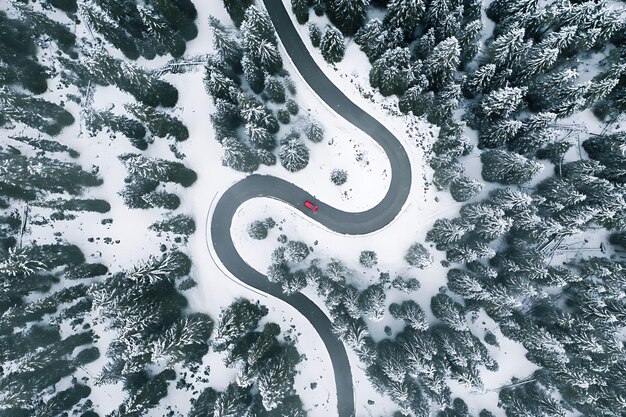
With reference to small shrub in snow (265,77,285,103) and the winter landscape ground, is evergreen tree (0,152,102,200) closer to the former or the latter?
the winter landscape ground

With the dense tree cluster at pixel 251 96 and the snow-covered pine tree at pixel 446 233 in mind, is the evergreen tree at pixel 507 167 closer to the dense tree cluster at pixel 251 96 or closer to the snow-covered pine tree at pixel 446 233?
the snow-covered pine tree at pixel 446 233

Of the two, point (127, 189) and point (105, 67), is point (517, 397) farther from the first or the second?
point (105, 67)

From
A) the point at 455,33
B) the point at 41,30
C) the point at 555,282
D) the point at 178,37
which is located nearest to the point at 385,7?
the point at 455,33

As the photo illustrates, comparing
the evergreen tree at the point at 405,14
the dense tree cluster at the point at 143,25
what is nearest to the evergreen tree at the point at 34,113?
the dense tree cluster at the point at 143,25

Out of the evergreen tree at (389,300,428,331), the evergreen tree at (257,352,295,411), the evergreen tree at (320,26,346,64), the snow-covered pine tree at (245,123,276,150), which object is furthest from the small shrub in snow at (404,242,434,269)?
the evergreen tree at (320,26,346,64)

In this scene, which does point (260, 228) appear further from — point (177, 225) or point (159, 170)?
point (159, 170)

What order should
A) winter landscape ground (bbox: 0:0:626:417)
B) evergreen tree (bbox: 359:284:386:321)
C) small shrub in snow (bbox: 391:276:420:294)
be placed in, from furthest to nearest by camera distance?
small shrub in snow (bbox: 391:276:420:294), winter landscape ground (bbox: 0:0:626:417), evergreen tree (bbox: 359:284:386:321)
